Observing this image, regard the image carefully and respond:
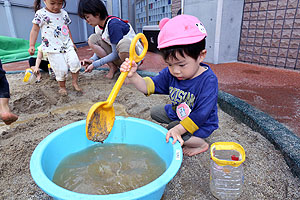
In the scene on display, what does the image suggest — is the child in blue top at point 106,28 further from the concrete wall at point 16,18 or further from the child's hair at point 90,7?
the concrete wall at point 16,18

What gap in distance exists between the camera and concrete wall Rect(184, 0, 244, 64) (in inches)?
119

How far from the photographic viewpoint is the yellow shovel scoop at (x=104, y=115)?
1058 mm

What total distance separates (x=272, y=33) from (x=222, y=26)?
0.65 meters

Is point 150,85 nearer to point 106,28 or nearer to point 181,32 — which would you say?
point 181,32

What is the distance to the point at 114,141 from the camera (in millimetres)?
1326

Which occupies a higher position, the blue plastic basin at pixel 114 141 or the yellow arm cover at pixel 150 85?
the yellow arm cover at pixel 150 85

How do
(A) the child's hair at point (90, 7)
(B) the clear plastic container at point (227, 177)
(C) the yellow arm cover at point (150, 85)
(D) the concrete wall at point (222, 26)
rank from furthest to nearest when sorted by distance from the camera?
1. (D) the concrete wall at point (222, 26)
2. (A) the child's hair at point (90, 7)
3. (C) the yellow arm cover at point (150, 85)
4. (B) the clear plastic container at point (227, 177)

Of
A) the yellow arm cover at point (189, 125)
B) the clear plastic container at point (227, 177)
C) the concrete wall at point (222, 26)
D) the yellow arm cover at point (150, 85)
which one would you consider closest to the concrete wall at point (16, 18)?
the concrete wall at point (222, 26)

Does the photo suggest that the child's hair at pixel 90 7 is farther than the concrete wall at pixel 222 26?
No

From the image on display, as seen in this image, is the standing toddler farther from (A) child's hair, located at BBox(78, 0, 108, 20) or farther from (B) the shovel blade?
(B) the shovel blade

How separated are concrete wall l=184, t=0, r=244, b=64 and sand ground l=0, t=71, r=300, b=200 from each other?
1.60 m

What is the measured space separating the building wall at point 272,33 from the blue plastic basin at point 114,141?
2294 mm

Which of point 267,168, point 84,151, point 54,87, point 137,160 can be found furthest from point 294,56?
point 54,87

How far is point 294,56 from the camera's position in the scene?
8.43 ft
